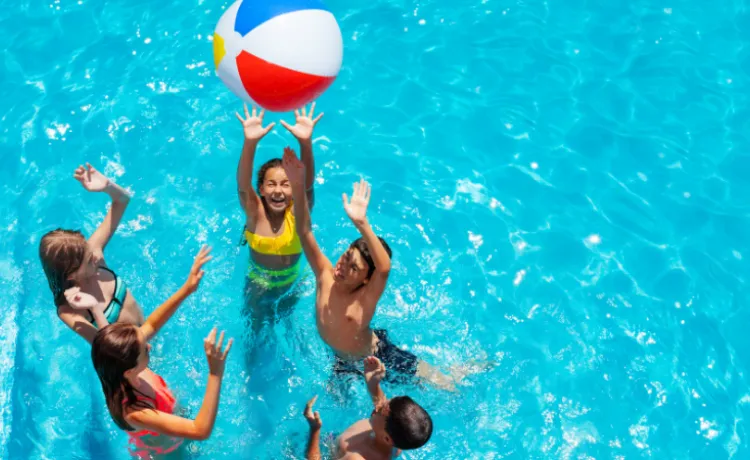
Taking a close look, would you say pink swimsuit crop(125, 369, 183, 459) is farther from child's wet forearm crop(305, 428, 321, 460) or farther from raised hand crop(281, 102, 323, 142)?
raised hand crop(281, 102, 323, 142)

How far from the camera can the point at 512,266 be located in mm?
6789

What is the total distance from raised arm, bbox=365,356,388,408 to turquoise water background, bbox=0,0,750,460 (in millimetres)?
1220

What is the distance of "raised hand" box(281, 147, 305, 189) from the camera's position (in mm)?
4875

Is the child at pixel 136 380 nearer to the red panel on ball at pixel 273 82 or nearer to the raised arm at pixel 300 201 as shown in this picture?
the raised arm at pixel 300 201

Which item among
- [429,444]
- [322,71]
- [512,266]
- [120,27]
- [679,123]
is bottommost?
[429,444]

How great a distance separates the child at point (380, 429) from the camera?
4.44m

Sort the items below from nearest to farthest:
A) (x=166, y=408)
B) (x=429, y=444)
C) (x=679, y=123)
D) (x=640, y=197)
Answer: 1. (x=166, y=408)
2. (x=429, y=444)
3. (x=640, y=197)
4. (x=679, y=123)

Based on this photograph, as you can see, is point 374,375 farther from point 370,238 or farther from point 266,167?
point 266,167

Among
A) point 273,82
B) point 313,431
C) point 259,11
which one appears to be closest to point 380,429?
point 313,431

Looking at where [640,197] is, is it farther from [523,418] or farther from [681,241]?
[523,418]

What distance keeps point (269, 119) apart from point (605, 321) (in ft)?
13.1

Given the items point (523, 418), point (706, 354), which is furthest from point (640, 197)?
point (523, 418)

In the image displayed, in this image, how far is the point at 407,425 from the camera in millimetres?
4410

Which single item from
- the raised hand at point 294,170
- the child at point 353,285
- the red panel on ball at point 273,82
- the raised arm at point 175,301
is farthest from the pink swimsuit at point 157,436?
the red panel on ball at point 273,82
